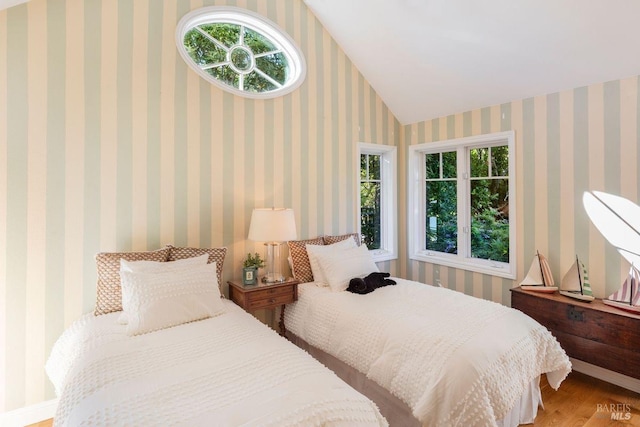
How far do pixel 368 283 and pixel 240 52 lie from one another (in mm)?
2405

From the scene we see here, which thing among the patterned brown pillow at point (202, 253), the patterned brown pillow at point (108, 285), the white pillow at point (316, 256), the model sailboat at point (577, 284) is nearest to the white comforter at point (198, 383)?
the patterned brown pillow at point (108, 285)

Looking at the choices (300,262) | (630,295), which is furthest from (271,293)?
(630,295)

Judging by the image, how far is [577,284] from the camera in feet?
8.45

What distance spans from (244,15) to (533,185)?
3052 mm

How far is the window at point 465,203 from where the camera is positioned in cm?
331

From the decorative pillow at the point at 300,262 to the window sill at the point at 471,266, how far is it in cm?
162

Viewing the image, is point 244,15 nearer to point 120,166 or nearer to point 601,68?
point 120,166

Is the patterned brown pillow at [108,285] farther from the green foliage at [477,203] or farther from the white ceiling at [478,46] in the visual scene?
the green foliage at [477,203]

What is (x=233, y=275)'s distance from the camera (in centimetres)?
287

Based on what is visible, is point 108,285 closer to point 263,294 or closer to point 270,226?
point 263,294

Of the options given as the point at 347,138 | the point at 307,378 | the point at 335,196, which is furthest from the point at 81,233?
the point at 347,138

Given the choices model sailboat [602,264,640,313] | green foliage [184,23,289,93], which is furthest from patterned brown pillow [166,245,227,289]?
model sailboat [602,264,640,313]

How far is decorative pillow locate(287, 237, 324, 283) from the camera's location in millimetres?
2975

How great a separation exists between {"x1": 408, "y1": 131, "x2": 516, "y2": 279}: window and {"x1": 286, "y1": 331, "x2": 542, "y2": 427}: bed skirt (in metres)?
1.33
